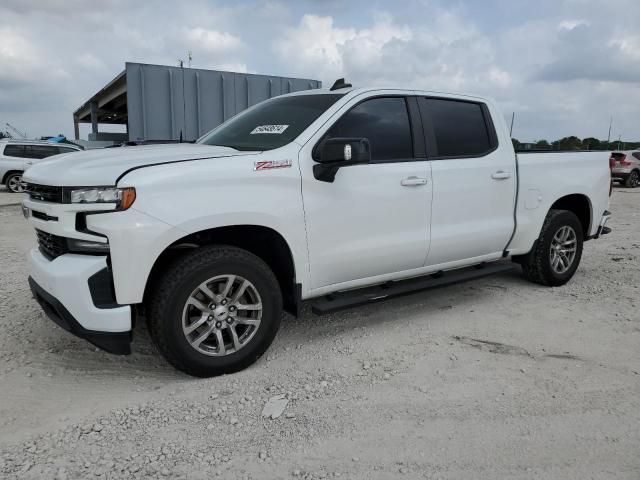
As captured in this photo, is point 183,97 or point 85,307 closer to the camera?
point 85,307

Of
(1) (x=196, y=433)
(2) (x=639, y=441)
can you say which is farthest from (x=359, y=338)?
(2) (x=639, y=441)

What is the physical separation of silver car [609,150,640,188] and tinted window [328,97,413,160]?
734 inches

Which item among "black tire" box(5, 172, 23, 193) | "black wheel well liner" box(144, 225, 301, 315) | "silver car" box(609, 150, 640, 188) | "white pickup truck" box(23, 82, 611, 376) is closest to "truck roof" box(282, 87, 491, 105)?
"white pickup truck" box(23, 82, 611, 376)

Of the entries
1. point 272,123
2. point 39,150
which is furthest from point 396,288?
point 39,150

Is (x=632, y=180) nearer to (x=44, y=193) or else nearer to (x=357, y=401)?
(x=357, y=401)

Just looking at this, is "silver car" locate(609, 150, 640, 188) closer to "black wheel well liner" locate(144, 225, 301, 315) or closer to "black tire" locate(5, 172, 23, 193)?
"black wheel well liner" locate(144, 225, 301, 315)

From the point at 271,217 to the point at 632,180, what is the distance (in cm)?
2074

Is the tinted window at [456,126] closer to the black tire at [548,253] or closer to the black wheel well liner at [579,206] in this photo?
the black tire at [548,253]

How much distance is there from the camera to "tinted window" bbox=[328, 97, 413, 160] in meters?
3.80

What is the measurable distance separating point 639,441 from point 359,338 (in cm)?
193

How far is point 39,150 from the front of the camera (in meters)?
16.6

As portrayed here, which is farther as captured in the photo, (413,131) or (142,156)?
(413,131)

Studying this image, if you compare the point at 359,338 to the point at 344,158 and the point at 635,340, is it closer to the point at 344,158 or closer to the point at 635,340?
the point at 344,158

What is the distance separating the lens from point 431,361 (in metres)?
3.63
